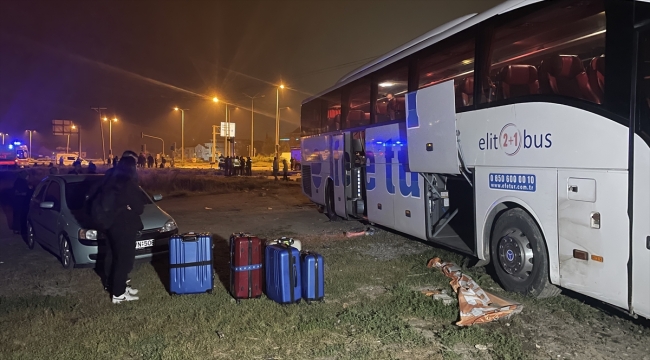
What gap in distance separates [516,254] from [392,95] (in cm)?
493

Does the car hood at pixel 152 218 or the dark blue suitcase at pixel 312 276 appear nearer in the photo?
the dark blue suitcase at pixel 312 276

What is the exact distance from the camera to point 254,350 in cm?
483

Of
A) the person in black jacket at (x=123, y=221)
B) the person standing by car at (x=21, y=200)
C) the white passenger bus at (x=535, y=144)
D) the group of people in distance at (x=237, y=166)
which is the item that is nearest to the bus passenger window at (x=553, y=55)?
the white passenger bus at (x=535, y=144)

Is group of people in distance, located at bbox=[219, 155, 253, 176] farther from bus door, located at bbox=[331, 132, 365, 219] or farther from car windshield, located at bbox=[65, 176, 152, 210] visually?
car windshield, located at bbox=[65, 176, 152, 210]

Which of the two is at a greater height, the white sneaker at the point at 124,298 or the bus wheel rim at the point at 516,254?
the bus wheel rim at the point at 516,254

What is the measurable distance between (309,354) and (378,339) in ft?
2.54

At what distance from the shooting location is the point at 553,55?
618cm

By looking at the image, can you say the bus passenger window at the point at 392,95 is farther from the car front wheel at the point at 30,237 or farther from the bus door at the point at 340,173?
the car front wheel at the point at 30,237

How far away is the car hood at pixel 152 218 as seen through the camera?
8.35 metres

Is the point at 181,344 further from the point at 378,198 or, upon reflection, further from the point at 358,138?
the point at 358,138

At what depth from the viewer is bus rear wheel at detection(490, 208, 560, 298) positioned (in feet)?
19.9

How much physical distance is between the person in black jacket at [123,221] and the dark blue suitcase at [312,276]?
7.37ft

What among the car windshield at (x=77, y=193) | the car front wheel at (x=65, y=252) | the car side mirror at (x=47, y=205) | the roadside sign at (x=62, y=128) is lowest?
the car front wheel at (x=65, y=252)

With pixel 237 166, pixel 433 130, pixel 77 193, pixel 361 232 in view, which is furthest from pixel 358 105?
pixel 237 166
